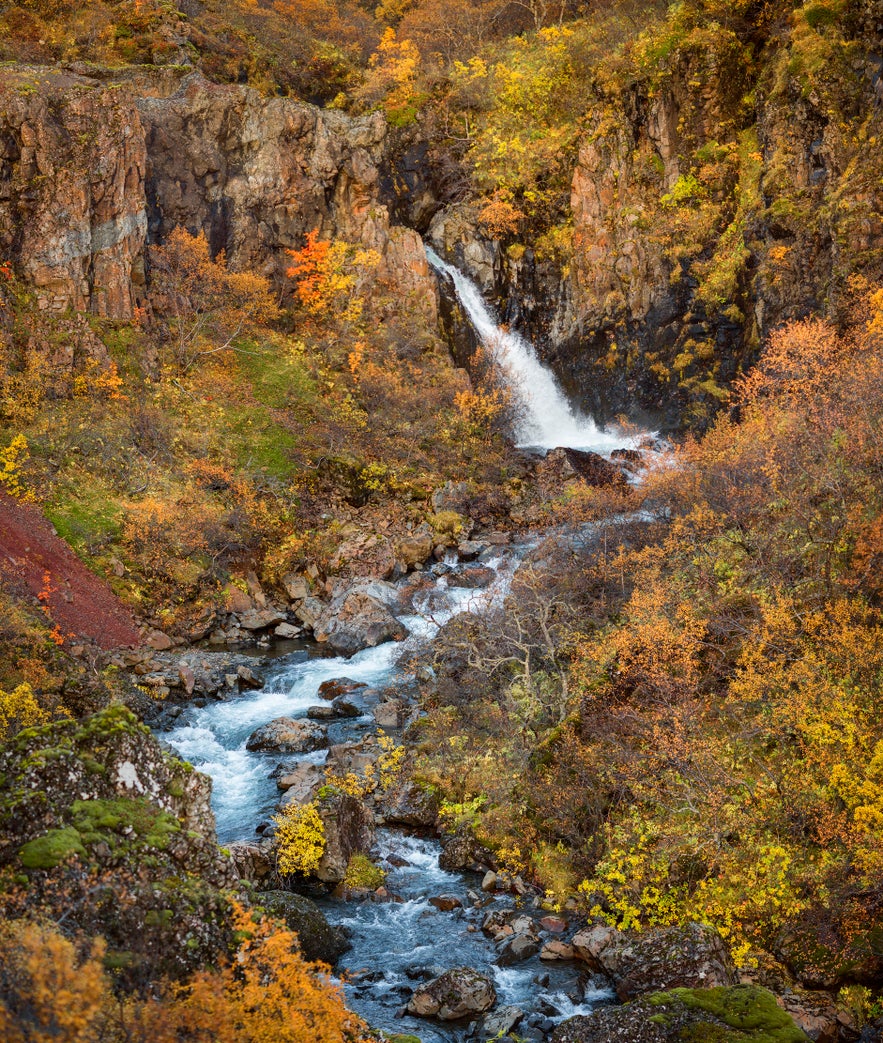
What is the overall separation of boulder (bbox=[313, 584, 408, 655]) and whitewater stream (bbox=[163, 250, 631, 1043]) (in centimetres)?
45

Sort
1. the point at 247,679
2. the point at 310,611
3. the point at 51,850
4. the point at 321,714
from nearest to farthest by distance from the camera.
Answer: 1. the point at 51,850
2. the point at 321,714
3. the point at 247,679
4. the point at 310,611

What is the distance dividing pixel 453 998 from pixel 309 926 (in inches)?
109

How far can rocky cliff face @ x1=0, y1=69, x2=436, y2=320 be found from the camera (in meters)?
32.7

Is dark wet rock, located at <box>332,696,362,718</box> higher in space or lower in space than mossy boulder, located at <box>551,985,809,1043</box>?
lower

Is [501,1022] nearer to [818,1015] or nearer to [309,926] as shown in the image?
[309,926]

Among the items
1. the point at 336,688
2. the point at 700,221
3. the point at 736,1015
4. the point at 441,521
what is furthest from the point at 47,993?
the point at 700,221

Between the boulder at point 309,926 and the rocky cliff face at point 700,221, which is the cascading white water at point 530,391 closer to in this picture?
the rocky cliff face at point 700,221

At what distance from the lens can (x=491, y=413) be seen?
129ft

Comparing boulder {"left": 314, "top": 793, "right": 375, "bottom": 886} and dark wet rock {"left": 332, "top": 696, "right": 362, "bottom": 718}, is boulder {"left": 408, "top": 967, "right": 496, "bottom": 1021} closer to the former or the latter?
boulder {"left": 314, "top": 793, "right": 375, "bottom": 886}

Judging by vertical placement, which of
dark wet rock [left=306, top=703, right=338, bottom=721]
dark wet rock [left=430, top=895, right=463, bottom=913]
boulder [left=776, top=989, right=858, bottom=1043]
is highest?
boulder [left=776, top=989, right=858, bottom=1043]

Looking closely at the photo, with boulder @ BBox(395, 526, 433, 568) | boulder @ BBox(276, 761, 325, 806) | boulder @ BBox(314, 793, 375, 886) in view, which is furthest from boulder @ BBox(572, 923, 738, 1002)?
boulder @ BBox(395, 526, 433, 568)

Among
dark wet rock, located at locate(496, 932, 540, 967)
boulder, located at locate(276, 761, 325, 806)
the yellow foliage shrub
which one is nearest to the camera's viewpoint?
dark wet rock, located at locate(496, 932, 540, 967)

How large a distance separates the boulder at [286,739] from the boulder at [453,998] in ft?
30.2

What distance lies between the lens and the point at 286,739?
69.5 ft
